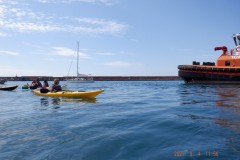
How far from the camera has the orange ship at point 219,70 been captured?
1225 inches

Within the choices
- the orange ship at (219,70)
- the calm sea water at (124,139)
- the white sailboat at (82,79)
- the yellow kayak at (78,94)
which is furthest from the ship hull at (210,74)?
the white sailboat at (82,79)

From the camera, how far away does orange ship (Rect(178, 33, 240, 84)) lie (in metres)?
31.1

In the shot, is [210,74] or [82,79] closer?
[210,74]

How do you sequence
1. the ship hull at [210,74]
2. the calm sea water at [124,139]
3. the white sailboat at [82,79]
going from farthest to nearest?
the white sailboat at [82,79] → the ship hull at [210,74] → the calm sea water at [124,139]

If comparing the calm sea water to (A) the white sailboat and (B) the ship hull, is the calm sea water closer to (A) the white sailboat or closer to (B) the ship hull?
(B) the ship hull

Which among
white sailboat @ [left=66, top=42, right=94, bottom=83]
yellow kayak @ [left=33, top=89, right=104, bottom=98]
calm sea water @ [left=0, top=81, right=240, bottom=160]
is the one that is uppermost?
white sailboat @ [left=66, top=42, right=94, bottom=83]

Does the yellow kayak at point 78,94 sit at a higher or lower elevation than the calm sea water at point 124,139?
higher

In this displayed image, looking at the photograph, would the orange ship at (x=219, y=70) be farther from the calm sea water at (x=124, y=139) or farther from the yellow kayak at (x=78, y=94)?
the calm sea water at (x=124, y=139)

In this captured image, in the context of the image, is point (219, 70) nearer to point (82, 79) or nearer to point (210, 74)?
point (210, 74)

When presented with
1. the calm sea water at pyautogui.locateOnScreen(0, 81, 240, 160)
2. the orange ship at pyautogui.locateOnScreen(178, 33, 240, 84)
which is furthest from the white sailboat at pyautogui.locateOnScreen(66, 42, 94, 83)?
the calm sea water at pyautogui.locateOnScreen(0, 81, 240, 160)

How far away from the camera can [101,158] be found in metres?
5.03

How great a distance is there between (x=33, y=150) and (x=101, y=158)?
1.73 m

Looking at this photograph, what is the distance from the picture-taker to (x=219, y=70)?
104 ft

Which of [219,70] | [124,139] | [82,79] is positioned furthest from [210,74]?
[82,79]
